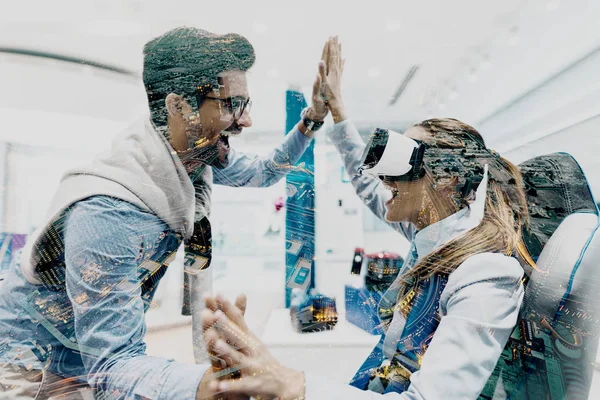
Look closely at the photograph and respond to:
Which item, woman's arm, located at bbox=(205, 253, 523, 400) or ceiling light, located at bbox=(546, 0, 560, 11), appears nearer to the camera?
woman's arm, located at bbox=(205, 253, 523, 400)

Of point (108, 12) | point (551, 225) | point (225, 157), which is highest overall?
point (108, 12)

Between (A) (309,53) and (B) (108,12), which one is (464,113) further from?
(B) (108,12)

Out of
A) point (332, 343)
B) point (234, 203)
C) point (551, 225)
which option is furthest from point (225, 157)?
point (551, 225)

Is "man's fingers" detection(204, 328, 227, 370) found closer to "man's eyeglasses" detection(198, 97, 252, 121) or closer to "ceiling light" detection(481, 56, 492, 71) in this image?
"man's eyeglasses" detection(198, 97, 252, 121)

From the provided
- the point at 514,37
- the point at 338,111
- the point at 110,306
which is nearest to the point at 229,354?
the point at 110,306

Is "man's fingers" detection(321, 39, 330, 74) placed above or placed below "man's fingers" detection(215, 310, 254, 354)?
above

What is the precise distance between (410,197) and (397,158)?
7 centimetres

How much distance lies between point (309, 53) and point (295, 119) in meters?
0.11

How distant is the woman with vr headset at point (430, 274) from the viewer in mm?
417

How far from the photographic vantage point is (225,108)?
0.47 meters

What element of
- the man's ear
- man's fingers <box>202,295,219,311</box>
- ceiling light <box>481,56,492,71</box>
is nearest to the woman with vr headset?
man's fingers <box>202,295,219,311</box>

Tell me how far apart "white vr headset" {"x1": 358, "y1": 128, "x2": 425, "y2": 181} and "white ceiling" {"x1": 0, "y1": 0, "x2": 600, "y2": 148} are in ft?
0.27

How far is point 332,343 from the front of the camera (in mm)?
563

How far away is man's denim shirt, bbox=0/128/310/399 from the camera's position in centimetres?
43
